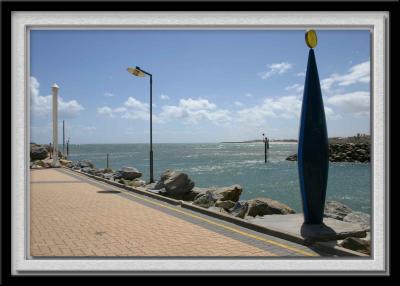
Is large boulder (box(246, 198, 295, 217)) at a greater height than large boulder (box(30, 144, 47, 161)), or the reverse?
large boulder (box(30, 144, 47, 161))

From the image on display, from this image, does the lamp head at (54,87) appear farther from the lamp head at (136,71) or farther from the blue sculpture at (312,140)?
the blue sculpture at (312,140)

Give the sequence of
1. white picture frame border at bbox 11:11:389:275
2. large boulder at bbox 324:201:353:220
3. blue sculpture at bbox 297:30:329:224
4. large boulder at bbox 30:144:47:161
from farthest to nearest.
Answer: large boulder at bbox 30:144:47:161 < large boulder at bbox 324:201:353:220 < blue sculpture at bbox 297:30:329:224 < white picture frame border at bbox 11:11:389:275

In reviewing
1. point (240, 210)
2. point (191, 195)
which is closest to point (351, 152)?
point (191, 195)

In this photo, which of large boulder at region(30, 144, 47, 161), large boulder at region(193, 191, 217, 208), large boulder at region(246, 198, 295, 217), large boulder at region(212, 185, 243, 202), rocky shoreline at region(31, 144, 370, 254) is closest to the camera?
rocky shoreline at region(31, 144, 370, 254)

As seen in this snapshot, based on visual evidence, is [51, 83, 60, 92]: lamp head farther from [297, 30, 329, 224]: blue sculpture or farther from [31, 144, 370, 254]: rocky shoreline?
[297, 30, 329, 224]: blue sculpture

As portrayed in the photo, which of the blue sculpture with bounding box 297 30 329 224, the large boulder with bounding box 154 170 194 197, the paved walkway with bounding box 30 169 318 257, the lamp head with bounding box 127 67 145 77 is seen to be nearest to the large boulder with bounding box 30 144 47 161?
the lamp head with bounding box 127 67 145 77

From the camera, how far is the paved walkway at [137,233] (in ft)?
20.0

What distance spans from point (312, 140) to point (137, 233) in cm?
350

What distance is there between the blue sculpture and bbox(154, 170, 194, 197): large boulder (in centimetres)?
628

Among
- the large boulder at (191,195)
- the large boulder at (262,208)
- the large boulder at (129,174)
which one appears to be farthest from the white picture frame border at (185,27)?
the large boulder at (129,174)

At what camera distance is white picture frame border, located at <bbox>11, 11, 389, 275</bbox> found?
5320 mm

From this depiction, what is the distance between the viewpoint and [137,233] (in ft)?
23.9

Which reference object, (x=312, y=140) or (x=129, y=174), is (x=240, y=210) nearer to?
(x=312, y=140)

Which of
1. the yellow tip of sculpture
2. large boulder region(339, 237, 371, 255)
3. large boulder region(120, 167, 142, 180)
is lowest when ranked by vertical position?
large boulder region(339, 237, 371, 255)
